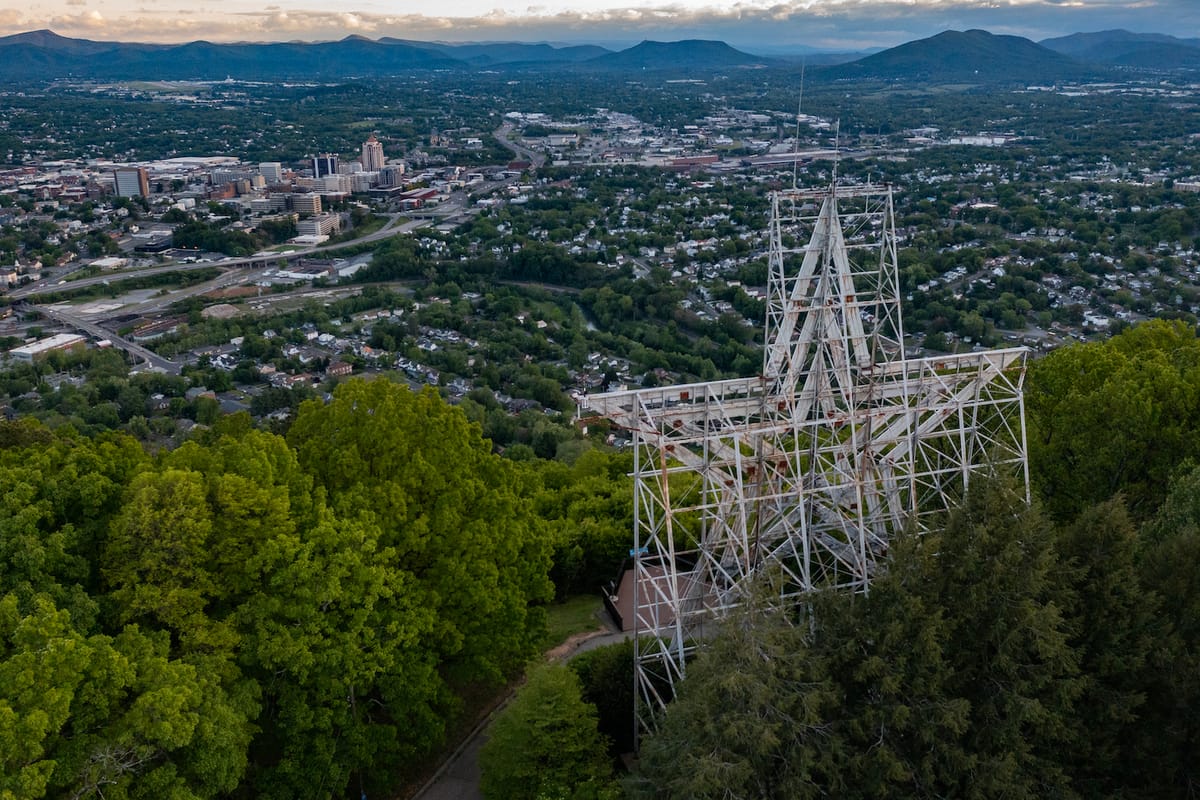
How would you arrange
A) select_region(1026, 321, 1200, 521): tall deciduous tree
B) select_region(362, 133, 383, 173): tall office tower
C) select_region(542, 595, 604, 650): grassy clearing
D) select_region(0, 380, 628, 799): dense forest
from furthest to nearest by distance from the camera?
select_region(362, 133, 383, 173): tall office tower → select_region(542, 595, 604, 650): grassy clearing → select_region(1026, 321, 1200, 521): tall deciduous tree → select_region(0, 380, 628, 799): dense forest

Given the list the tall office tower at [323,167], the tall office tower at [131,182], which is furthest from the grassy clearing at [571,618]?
the tall office tower at [323,167]

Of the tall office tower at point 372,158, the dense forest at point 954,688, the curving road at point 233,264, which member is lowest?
the curving road at point 233,264

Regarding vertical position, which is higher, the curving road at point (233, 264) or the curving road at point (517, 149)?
the curving road at point (517, 149)

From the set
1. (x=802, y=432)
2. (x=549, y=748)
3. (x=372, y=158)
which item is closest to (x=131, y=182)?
(x=372, y=158)

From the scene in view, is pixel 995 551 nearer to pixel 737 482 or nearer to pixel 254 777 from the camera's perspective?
pixel 737 482

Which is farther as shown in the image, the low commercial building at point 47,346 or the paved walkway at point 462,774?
the low commercial building at point 47,346

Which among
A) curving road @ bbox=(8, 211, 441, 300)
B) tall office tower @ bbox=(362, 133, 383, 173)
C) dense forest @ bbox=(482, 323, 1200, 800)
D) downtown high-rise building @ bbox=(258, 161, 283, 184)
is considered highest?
dense forest @ bbox=(482, 323, 1200, 800)

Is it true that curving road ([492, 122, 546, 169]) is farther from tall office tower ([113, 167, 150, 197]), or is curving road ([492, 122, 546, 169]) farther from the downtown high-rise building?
tall office tower ([113, 167, 150, 197])

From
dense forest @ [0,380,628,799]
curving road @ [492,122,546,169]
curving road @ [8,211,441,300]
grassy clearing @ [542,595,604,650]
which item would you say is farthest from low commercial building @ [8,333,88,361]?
curving road @ [492,122,546,169]

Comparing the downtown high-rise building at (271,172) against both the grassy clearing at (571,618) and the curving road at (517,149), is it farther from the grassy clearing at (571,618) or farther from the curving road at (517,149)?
the grassy clearing at (571,618)
